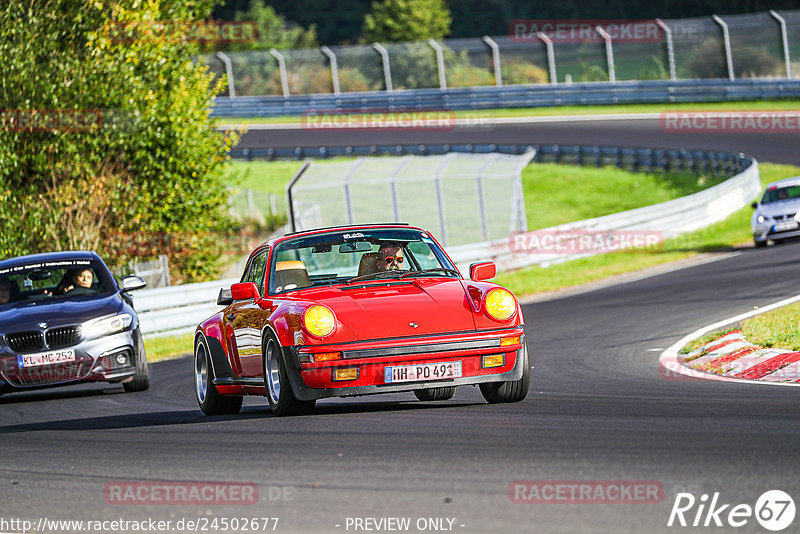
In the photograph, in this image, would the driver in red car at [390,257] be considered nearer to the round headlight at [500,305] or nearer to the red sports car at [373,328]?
the red sports car at [373,328]

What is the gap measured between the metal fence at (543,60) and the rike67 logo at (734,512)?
40.7 meters

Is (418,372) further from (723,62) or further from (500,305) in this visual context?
(723,62)

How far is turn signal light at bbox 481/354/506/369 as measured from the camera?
27.8ft

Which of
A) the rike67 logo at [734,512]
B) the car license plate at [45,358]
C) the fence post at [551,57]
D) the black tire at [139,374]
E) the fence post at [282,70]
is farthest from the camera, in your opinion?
the fence post at [282,70]

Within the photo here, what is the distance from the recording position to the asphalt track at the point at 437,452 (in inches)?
217

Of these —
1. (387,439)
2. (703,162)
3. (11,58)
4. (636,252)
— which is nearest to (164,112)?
(11,58)

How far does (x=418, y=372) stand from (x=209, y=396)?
8.85 ft

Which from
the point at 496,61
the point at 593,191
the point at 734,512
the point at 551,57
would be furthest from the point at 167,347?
the point at 496,61

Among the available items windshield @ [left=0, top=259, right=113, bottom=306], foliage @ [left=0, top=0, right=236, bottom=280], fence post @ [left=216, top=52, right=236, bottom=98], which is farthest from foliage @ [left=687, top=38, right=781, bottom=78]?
windshield @ [left=0, top=259, right=113, bottom=306]

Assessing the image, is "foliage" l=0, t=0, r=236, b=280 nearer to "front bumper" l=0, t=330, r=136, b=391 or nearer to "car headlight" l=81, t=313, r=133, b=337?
"car headlight" l=81, t=313, r=133, b=337

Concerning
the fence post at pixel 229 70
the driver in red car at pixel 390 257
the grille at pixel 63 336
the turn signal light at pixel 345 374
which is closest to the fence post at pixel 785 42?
the fence post at pixel 229 70

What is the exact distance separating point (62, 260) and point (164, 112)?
43.9 feet

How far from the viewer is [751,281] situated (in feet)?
62.0

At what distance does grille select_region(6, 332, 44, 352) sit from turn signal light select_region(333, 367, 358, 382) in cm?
542
